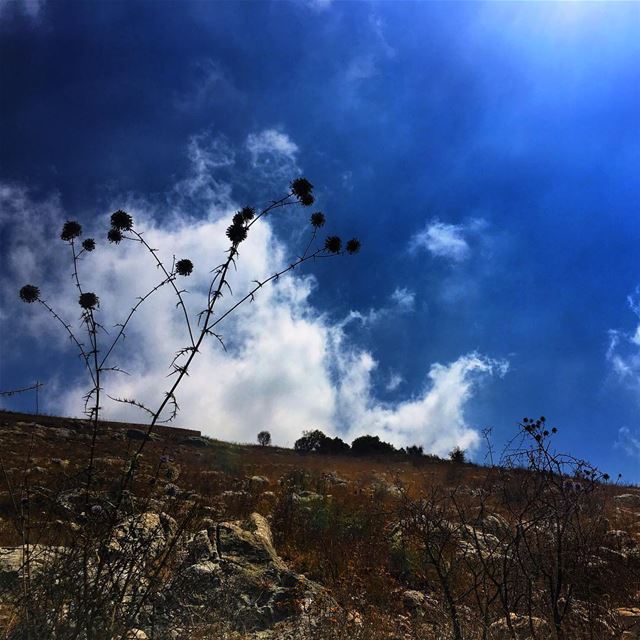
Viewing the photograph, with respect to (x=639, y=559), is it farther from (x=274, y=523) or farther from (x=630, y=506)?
(x=630, y=506)

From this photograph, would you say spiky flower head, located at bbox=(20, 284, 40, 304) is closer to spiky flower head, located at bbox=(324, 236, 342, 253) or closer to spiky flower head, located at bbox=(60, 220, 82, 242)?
spiky flower head, located at bbox=(60, 220, 82, 242)

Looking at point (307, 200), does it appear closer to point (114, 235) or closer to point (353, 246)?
point (353, 246)

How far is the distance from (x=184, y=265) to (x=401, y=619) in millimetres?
4607

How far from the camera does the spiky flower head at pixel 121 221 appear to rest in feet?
9.99

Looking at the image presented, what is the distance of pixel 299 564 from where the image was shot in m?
6.91

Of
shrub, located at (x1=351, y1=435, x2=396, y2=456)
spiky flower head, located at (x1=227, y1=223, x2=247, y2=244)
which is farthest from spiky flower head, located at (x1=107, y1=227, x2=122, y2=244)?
shrub, located at (x1=351, y1=435, x2=396, y2=456)

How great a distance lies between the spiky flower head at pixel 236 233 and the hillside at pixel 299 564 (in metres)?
1.29

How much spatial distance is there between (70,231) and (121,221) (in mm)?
382

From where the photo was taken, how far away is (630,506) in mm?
15195

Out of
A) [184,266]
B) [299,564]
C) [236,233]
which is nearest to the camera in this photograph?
[236,233]

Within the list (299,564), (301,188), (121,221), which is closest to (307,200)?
(301,188)

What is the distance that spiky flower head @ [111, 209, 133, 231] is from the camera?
9.99 ft

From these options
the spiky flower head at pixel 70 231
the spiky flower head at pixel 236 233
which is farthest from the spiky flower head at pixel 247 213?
the spiky flower head at pixel 70 231

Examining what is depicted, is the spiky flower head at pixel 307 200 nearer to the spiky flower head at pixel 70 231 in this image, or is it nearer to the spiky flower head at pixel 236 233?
the spiky flower head at pixel 236 233
